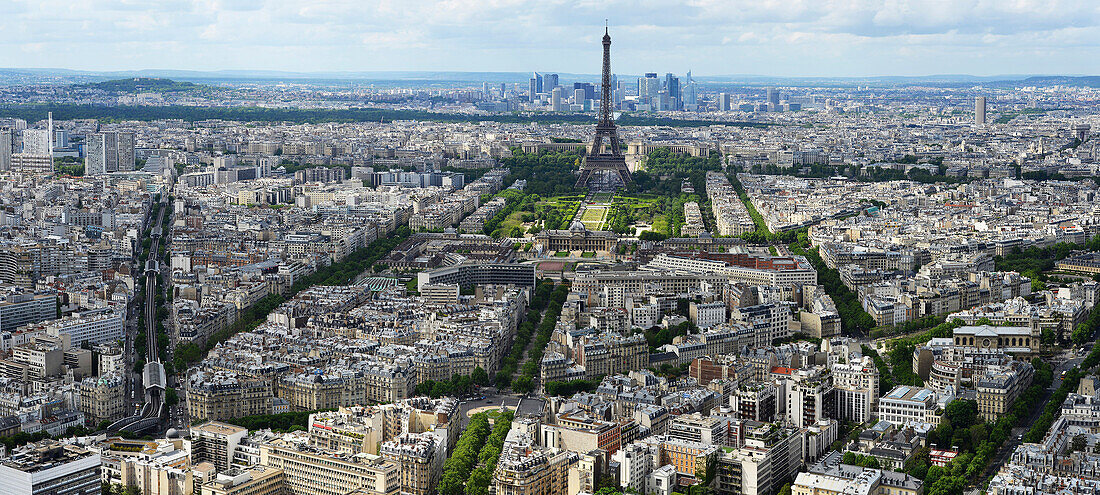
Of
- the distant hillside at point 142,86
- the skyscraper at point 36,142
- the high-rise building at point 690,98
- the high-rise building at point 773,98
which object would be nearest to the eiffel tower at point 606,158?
the skyscraper at point 36,142

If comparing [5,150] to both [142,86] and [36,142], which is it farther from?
[142,86]

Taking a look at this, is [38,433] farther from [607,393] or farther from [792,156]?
[792,156]

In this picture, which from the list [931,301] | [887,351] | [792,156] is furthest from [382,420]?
[792,156]

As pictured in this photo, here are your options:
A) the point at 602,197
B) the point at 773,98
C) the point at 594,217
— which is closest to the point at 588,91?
the point at 773,98

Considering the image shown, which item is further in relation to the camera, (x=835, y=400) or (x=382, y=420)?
(x=835, y=400)

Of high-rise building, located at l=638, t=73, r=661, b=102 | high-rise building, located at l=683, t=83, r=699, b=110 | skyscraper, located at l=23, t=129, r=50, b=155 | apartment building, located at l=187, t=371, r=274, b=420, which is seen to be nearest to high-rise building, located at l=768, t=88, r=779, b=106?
high-rise building, located at l=683, t=83, r=699, b=110

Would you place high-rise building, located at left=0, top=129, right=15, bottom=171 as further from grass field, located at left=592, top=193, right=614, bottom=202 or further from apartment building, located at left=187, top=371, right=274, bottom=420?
apartment building, located at left=187, top=371, right=274, bottom=420
